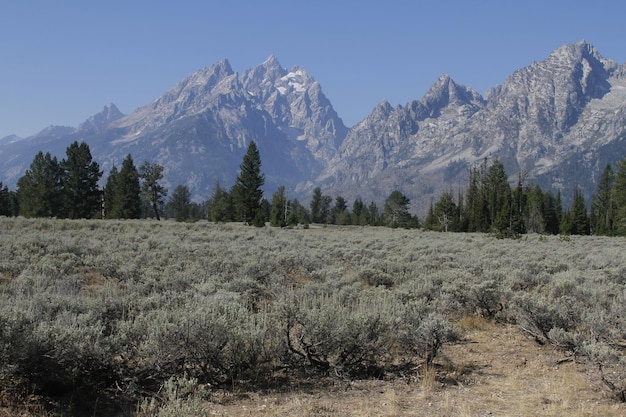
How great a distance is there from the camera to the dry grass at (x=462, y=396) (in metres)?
5.61

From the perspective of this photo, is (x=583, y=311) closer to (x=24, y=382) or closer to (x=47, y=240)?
(x=24, y=382)

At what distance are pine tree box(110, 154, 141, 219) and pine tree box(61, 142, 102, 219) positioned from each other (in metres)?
3.15

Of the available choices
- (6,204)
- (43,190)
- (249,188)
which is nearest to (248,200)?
(249,188)

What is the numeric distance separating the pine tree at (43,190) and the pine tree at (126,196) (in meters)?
6.83

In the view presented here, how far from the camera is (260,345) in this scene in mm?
6516

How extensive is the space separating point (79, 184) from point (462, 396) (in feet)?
197

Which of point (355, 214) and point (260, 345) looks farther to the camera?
point (355, 214)

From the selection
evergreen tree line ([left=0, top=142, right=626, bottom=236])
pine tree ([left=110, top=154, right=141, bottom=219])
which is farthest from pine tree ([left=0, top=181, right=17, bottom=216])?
pine tree ([left=110, top=154, right=141, bottom=219])

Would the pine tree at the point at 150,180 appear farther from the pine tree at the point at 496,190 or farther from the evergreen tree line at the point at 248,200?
the pine tree at the point at 496,190

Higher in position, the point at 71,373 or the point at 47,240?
the point at 47,240

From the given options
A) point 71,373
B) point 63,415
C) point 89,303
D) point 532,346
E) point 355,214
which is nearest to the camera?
point 63,415

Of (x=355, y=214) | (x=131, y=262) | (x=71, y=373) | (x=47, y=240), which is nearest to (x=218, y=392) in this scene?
(x=71, y=373)

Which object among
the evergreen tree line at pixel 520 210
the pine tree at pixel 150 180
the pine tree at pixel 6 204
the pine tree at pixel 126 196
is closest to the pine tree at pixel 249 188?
the pine tree at pixel 150 180

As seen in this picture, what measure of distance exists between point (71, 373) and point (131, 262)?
8.40 m
